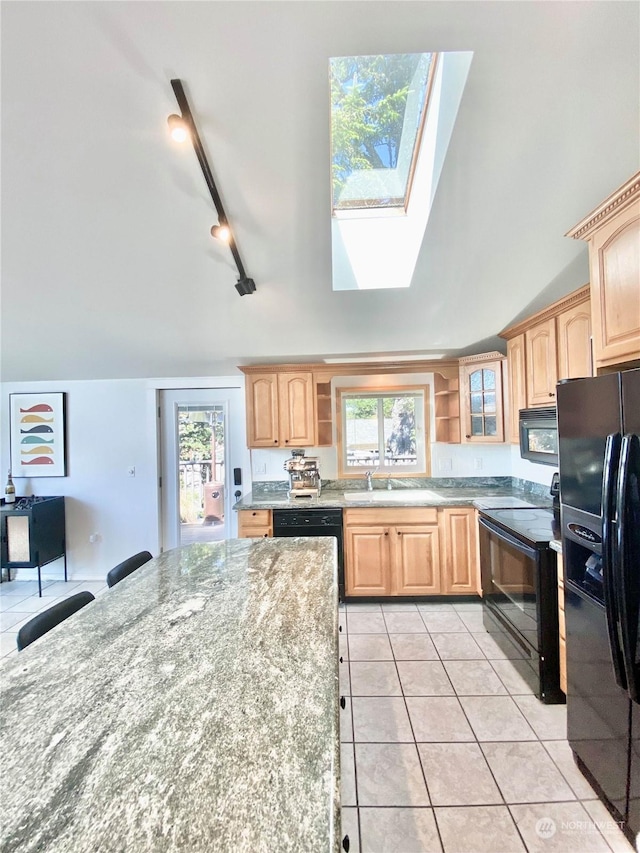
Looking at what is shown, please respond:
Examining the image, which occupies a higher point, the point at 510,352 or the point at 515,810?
the point at 510,352

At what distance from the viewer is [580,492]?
1.45 meters

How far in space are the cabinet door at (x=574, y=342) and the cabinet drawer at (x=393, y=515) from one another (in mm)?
1427

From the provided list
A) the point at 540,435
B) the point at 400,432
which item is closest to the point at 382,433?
the point at 400,432

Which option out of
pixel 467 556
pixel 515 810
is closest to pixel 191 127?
pixel 515 810

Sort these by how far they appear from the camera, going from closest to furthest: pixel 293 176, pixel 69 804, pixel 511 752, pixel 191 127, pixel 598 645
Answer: pixel 69 804 < pixel 598 645 < pixel 191 127 < pixel 511 752 < pixel 293 176

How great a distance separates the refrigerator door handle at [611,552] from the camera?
1.17 m

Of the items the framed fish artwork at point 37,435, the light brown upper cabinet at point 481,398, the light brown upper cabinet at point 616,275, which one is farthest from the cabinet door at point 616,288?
the framed fish artwork at point 37,435

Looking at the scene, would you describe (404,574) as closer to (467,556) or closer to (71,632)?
(467,556)

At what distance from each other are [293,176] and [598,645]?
8.06 feet

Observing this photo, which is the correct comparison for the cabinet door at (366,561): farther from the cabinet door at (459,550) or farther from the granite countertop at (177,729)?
the granite countertop at (177,729)

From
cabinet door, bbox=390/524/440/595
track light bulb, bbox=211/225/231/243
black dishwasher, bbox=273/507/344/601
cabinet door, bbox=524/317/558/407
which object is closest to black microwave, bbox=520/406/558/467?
cabinet door, bbox=524/317/558/407

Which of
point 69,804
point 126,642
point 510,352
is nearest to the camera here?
point 69,804

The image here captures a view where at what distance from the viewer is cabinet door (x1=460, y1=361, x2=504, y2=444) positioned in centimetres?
296

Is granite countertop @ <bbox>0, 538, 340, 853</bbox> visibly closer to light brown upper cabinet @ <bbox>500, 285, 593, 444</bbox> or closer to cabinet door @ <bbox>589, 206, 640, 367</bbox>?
cabinet door @ <bbox>589, 206, 640, 367</bbox>
